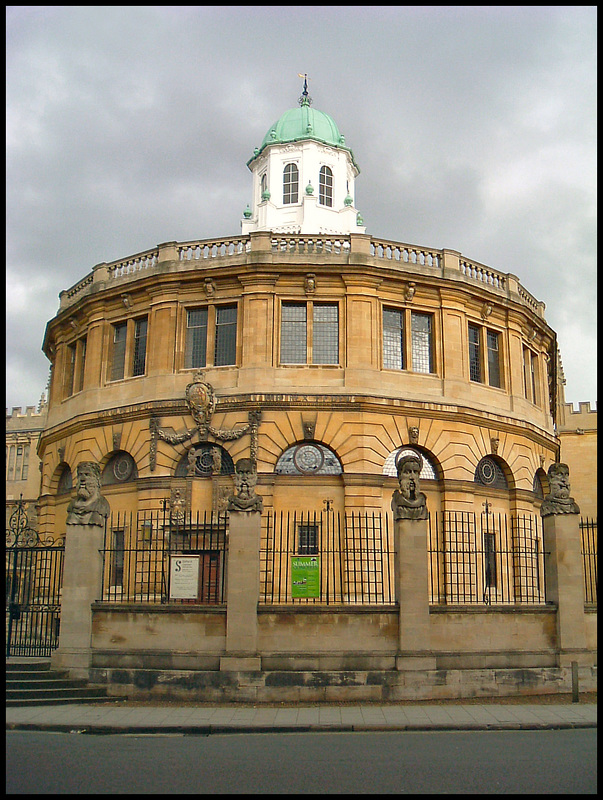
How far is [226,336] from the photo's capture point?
30578 millimetres

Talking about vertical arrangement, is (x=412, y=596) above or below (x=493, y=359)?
below

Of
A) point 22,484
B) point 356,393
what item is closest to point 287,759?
point 356,393

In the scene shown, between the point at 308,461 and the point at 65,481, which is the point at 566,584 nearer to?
the point at 308,461

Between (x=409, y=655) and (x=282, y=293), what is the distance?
1624cm

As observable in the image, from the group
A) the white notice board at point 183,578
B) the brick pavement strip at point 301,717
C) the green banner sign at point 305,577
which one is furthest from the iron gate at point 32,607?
the green banner sign at point 305,577

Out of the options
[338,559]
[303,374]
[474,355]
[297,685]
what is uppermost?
[474,355]

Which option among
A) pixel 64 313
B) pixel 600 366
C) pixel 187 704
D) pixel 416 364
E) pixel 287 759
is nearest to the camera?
pixel 600 366

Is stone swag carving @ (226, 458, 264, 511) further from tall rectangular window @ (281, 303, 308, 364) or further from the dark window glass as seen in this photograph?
tall rectangular window @ (281, 303, 308, 364)

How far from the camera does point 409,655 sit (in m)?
17.5

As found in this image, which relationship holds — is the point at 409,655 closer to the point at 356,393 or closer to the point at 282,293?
the point at 356,393

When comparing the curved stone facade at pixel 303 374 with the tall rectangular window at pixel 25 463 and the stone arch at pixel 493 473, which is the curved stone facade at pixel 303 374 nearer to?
the stone arch at pixel 493 473

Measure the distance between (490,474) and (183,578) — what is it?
16.7 meters

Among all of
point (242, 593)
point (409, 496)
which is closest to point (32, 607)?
point (242, 593)

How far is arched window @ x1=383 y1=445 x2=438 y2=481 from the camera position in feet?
95.7
